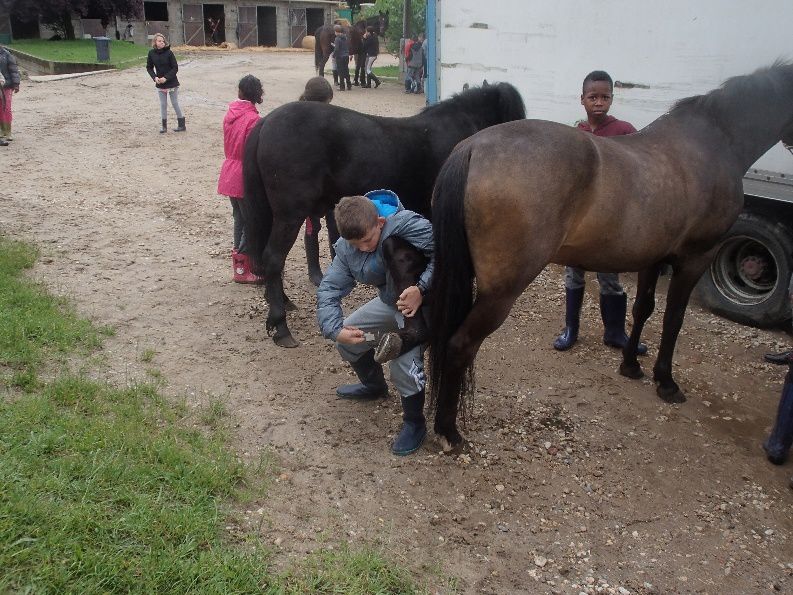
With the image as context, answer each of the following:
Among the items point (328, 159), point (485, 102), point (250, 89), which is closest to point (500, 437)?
point (328, 159)

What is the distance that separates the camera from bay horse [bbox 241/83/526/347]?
437 cm

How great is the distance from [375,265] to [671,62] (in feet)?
11.1

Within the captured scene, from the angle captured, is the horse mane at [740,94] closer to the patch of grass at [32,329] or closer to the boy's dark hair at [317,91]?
the boy's dark hair at [317,91]

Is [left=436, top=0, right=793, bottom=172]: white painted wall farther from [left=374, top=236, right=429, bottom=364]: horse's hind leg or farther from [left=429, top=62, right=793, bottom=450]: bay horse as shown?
[left=374, top=236, right=429, bottom=364]: horse's hind leg

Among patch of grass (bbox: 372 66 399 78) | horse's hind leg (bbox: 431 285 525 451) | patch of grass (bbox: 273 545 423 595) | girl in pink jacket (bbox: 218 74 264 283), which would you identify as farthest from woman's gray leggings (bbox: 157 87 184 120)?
patch of grass (bbox: 372 66 399 78)

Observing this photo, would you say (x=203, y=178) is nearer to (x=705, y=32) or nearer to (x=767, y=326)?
(x=705, y=32)

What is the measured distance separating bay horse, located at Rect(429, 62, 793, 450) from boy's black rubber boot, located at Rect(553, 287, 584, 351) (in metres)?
0.56

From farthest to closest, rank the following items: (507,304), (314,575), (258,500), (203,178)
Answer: (203,178) → (507,304) → (258,500) → (314,575)

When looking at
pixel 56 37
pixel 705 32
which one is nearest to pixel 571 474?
pixel 705 32

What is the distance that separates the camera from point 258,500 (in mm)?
2855

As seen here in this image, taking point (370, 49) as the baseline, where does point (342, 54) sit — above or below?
below

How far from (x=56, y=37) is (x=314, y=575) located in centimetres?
3292

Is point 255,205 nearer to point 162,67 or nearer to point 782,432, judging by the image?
point 782,432

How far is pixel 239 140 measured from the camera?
518 cm
